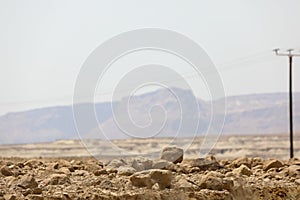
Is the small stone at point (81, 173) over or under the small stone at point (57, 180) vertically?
over

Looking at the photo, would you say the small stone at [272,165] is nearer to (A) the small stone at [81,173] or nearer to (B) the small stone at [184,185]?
(B) the small stone at [184,185]

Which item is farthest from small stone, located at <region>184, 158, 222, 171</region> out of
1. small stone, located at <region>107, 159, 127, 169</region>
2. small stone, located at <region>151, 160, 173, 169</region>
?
small stone, located at <region>107, 159, 127, 169</region>

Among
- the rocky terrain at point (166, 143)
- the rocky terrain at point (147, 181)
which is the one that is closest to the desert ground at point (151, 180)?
the rocky terrain at point (147, 181)

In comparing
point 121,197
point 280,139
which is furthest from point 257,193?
point 280,139

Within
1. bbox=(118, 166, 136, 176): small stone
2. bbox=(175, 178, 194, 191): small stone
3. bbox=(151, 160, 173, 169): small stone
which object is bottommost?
bbox=(175, 178, 194, 191): small stone

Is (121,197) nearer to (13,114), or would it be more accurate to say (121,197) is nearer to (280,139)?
(280,139)

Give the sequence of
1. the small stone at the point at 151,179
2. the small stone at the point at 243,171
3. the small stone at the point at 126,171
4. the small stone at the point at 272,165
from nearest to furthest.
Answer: the small stone at the point at 151,179
the small stone at the point at 126,171
the small stone at the point at 243,171
the small stone at the point at 272,165

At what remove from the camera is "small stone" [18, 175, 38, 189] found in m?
10.6

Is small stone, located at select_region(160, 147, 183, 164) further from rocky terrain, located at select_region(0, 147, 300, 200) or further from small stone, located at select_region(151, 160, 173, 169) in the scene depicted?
small stone, located at select_region(151, 160, 173, 169)

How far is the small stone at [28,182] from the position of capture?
10.6 metres

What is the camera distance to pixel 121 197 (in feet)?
35.7

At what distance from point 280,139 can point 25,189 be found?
276 feet

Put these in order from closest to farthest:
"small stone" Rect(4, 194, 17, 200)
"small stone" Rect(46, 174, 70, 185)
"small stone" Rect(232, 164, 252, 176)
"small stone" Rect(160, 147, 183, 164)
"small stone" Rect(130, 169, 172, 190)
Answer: "small stone" Rect(4, 194, 17, 200), "small stone" Rect(46, 174, 70, 185), "small stone" Rect(130, 169, 172, 190), "small stone" Rect(232, 164, 252, 176), "small stone" Rect(160, 147, 183, 164)

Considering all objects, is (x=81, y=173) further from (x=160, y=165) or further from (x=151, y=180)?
(x=151, y=180)
